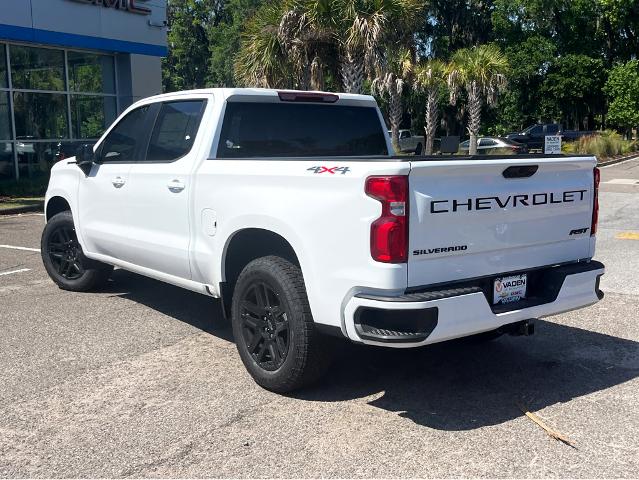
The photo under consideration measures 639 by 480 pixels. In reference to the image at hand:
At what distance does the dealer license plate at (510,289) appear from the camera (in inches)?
168

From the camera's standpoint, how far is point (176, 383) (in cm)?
474

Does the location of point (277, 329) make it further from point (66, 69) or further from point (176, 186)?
point (66, 69)

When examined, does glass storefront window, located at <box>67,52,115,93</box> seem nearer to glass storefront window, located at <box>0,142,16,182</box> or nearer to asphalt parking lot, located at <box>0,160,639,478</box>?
glass storefront window, located at <box>0,142,16,182</box>

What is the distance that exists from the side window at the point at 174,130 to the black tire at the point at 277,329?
1.37m

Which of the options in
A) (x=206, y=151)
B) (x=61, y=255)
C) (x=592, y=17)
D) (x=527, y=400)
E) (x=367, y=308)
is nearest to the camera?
(x=367, y=308)

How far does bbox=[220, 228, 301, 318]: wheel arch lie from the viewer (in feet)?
15.3

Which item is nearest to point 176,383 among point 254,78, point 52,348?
point 52,348

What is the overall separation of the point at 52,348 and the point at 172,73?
55740 millimetres

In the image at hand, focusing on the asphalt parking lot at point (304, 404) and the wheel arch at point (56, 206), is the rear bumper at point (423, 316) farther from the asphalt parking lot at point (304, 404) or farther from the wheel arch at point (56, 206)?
the wheel arch at point (56, 206)

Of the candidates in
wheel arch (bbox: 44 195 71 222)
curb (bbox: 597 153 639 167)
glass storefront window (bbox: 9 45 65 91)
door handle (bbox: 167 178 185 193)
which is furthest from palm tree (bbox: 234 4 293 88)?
curb (bbox: 597 153 639 167)

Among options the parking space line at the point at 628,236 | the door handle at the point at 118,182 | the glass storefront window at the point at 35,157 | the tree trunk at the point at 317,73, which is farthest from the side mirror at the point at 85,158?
the glass storefront window at the point at 35,157

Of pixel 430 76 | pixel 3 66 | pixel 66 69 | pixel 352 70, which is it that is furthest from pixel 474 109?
pixel 3 66

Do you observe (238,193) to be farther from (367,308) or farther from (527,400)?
(527,400)

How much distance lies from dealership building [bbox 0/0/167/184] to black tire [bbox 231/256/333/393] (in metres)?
14.3
